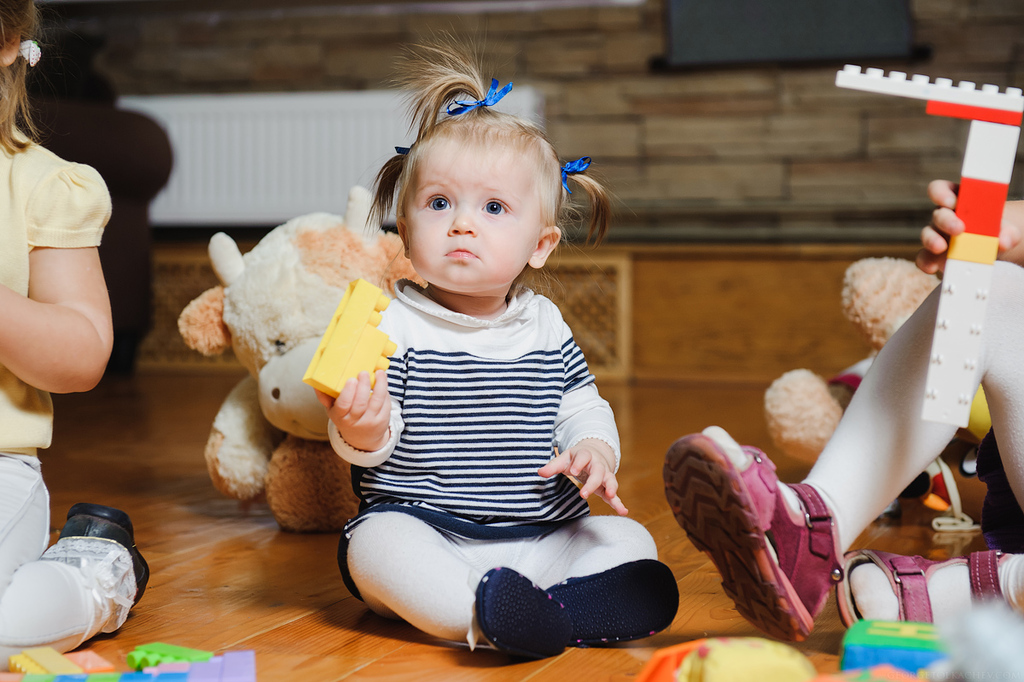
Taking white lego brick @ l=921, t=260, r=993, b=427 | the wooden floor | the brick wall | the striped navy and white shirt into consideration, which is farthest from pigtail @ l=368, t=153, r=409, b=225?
the brick wall

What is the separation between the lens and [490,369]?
32.0 inches

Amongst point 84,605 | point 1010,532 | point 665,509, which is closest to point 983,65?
point 665,509

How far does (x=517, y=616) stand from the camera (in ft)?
2.13

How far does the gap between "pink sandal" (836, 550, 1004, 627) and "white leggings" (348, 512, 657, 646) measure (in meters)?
0.16

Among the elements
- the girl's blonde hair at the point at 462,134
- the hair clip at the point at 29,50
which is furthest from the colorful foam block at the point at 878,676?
the hair clip at the point at 29,50

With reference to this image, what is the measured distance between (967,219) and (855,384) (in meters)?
0.64

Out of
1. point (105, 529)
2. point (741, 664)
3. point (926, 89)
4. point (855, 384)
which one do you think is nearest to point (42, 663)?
point (105, 529)

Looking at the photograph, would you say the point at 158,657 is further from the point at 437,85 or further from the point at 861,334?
the point at 861,334

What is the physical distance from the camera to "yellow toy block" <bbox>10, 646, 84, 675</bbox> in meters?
0.59

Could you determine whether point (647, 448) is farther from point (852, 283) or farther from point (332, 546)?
point (332, 546)

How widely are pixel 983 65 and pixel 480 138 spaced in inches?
85.1

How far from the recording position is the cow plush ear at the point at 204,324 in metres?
1.14

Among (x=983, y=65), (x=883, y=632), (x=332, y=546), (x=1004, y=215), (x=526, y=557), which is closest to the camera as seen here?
(x=883, y=632)

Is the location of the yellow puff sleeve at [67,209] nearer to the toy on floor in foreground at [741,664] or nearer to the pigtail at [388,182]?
the pigtail at [388,182]
